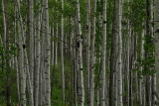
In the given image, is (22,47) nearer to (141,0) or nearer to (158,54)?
(158,54)

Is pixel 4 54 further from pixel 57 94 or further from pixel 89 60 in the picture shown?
pixel 57 94

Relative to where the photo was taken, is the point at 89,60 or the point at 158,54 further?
the point at 89,60

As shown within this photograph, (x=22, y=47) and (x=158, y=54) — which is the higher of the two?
(x=158, y=54)

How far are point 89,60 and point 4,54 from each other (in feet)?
10.2

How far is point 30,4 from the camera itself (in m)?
7.98

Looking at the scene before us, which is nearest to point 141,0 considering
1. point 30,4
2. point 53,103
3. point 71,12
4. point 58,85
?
point 71,12

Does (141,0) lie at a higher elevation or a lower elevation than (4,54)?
higher

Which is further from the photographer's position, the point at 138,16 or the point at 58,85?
the point at 58,85

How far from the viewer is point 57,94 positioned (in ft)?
62.6

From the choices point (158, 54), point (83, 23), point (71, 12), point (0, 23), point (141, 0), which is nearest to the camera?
point (158, 54)

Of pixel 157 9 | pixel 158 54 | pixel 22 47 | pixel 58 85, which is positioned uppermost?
pixel 157 9

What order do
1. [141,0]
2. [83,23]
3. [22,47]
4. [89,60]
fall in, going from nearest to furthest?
[22,47], [89,60], [141,0], [83,23]

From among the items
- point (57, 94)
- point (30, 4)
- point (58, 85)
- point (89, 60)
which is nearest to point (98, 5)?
point (89, 60)

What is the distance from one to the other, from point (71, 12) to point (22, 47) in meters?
7.01
